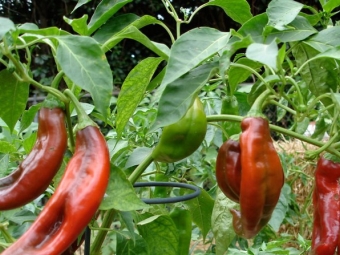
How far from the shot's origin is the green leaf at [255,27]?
596mm

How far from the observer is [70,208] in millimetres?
482

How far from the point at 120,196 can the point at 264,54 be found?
0.20 m

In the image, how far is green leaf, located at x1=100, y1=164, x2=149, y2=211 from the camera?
1.72 ft

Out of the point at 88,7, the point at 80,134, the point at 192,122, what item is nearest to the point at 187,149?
the point at 192,122

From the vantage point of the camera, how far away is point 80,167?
1.66 ft

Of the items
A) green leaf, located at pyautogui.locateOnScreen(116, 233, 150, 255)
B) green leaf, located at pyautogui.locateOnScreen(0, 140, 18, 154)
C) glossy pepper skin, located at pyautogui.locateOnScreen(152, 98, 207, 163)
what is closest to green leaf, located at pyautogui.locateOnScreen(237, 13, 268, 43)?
glossy pepper skin, located at pyautogui.locateOnScreen(152, 98, 207, 163)

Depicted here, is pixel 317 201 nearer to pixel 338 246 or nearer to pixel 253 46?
pixel 338 246

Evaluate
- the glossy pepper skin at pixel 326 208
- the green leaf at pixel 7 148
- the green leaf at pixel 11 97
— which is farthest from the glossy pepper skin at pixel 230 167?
the green leaf at pixel 7 148

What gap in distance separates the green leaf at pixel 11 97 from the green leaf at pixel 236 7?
0.26m

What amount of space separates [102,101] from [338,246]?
1.21ft

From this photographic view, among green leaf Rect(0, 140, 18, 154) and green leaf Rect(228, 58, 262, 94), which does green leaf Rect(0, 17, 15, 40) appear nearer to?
green leaf Rect(228, 58, 262, 94)

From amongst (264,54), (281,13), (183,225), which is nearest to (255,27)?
(281,13)

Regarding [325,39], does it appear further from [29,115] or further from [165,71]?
[29,115]

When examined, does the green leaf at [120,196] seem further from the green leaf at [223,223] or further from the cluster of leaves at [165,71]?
the green leaf at [223,223]
